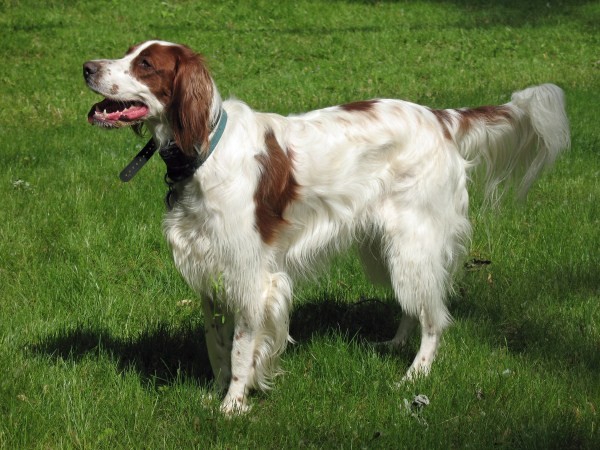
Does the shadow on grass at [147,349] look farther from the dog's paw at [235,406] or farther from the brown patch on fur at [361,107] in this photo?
the brown patch on fur at [361,107]

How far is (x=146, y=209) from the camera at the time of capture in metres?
6.19

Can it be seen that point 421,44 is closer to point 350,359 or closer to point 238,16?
point 238,16

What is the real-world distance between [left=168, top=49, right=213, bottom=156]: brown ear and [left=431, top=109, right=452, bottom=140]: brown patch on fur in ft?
4.24

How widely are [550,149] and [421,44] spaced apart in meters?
9.96

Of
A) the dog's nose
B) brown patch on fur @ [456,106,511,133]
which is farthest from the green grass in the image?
the dog's nose

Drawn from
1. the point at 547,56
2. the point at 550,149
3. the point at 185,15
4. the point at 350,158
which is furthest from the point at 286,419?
the point at 185,15

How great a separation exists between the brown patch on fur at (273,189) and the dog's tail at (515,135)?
0.94 meters

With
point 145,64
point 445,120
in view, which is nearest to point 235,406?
point 145,64

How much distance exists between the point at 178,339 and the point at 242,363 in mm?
733

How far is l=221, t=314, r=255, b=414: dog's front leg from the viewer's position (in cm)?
399

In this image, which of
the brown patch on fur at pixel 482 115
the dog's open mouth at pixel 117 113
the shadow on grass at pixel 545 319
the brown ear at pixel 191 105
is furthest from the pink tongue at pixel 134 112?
the shadow on grass at pixel 545 319

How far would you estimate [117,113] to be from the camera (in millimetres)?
3723

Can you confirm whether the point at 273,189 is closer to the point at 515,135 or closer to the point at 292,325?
the point at 292,325

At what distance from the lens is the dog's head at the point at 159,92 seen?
3.70 meters
